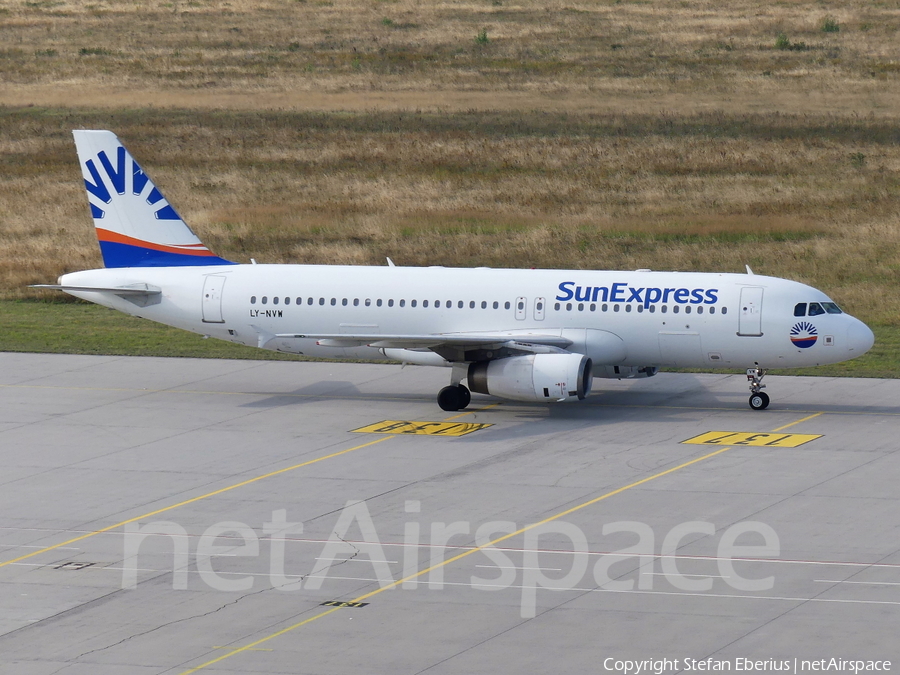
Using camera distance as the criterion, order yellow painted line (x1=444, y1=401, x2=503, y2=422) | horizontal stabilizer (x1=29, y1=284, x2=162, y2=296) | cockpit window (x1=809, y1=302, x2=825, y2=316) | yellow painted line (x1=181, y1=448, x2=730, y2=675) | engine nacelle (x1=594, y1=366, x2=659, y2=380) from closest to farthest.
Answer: yellow painted line (x1=181, y1=448, x2=730, y2=675)
cockpit window (x1=809, y1=302, x2=825, y2=316)
yellow painted line (x1=444, y1=401, x2=503, y2=422)
engine nacelle (x1=594, y1=366, x2=659, y2=380)
horizontal stabilizer (x1=29, y1=284, x2=162, y2=296)

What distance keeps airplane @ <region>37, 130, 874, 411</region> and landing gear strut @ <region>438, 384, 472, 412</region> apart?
1.5 inches

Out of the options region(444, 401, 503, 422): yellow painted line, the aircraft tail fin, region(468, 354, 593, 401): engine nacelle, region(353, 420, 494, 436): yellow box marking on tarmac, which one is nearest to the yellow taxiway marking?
region(468, 354, 593, 401): engine nacelle

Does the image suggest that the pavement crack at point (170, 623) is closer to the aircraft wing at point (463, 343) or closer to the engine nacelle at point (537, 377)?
the aircraft wing at point (463, 343)

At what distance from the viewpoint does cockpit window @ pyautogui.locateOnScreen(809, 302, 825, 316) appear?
36531mm

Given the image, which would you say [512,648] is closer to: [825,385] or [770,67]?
[825,385]

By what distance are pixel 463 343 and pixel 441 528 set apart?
31.8ft

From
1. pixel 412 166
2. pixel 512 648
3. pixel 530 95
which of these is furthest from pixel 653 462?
pixel 530 95

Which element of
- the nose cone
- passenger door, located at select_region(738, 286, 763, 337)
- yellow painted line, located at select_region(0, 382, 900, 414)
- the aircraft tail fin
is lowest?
yellow painted line, located at select_region(0, 382, 900, 414)

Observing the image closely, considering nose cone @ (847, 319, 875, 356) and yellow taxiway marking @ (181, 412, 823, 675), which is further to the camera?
nose cone @ (847, 319, 875, 356)

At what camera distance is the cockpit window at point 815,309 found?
1438 inches

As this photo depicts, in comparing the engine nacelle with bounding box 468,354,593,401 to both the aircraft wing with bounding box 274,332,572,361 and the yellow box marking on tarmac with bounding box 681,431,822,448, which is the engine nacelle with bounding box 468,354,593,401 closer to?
the aircraft wing with bounding box 274,332,572,361

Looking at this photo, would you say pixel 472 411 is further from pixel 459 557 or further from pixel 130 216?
pixel 459 557

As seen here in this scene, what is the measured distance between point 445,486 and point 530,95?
239 ft

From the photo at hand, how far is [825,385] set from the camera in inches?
1609
